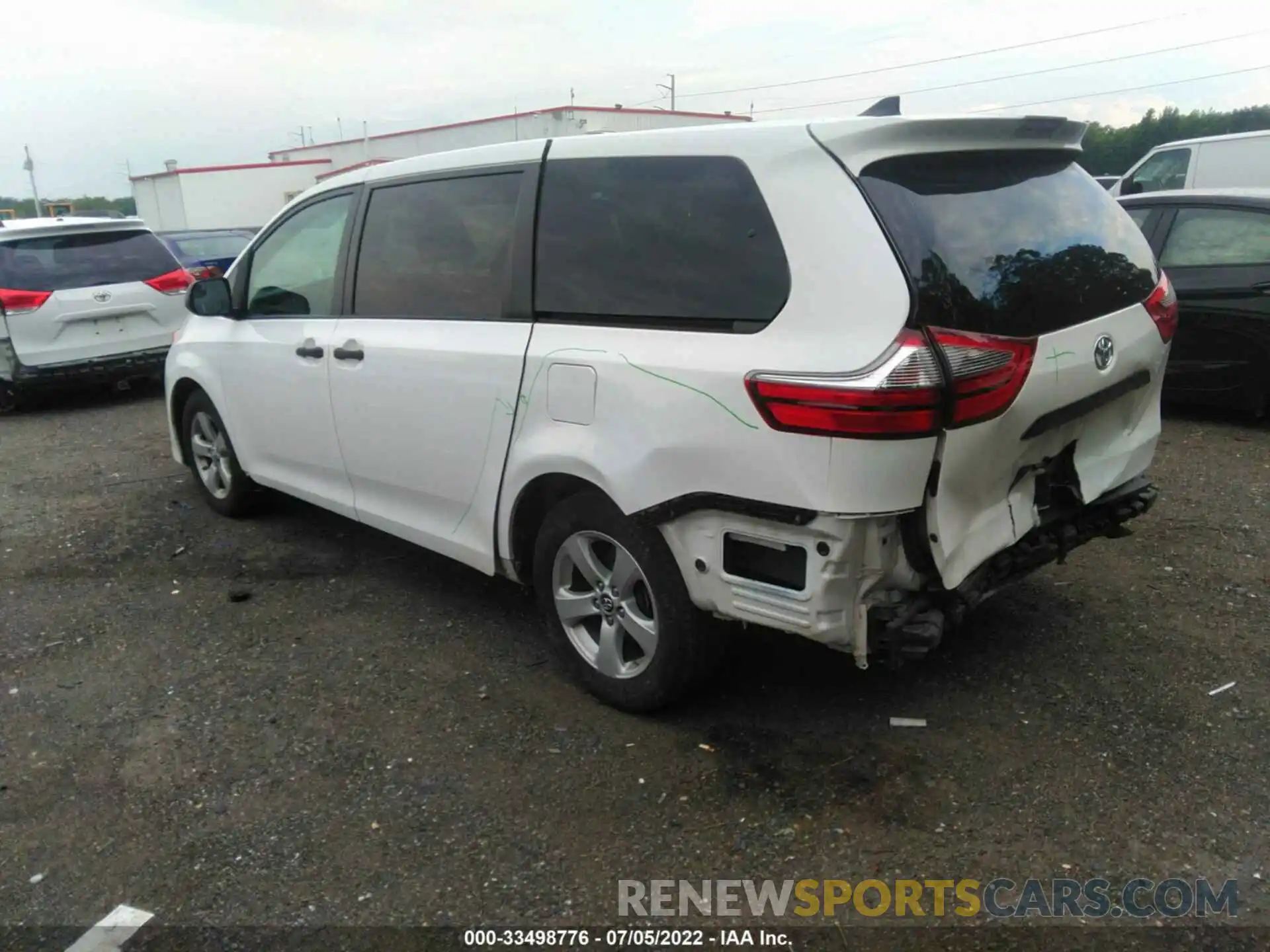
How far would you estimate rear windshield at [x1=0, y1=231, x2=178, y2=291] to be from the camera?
8.59 meters

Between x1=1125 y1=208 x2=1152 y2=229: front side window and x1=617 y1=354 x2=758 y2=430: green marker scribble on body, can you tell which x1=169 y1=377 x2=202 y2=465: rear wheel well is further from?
x1=1125 y1=208 x2=1152 y2=229: front side window

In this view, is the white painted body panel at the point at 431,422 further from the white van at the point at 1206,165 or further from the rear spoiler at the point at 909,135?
the white van at the point at 1206,165

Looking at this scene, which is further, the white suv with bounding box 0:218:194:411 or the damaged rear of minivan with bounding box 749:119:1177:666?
the white suv with bounding box 0:218:194:411

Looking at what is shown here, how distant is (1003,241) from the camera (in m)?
2.87

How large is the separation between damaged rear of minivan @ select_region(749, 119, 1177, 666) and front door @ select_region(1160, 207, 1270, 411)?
3.58m

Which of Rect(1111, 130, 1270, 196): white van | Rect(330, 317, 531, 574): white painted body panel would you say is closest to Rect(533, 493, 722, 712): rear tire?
Rect(330, 317, 531, 574): white painted body panel

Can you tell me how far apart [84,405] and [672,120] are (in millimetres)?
18571

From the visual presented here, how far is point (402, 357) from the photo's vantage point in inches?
152

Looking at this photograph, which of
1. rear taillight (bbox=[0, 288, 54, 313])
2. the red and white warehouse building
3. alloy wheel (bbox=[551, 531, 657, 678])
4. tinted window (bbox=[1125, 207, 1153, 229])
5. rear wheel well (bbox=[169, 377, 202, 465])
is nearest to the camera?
alloy wheel (bbox=[551, 531, 657, 678])

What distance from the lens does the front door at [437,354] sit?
3.54 m

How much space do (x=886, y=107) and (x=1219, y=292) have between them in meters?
4.29

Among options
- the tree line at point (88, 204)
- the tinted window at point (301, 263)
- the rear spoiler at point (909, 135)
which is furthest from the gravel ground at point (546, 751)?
the tree line at point (88, 204)

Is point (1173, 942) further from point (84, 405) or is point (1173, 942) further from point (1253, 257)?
point (84, 405)

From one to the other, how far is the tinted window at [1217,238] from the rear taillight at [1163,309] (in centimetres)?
339
